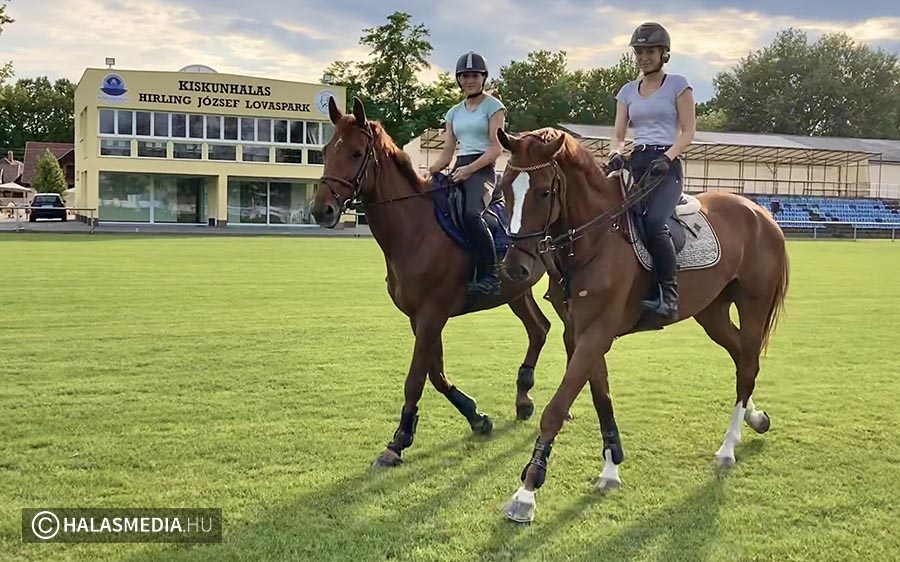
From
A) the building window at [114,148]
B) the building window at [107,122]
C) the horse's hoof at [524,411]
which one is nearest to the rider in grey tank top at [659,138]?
the horse's hoof at [524,411]

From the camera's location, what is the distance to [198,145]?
163 ft

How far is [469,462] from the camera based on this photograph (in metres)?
5.82

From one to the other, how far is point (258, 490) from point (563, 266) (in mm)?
2458

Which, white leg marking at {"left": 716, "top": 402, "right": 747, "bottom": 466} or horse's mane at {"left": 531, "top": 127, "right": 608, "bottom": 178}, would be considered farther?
white leg marking at {"left": 716, "top": 402, "right": 747, "bottom": 466}

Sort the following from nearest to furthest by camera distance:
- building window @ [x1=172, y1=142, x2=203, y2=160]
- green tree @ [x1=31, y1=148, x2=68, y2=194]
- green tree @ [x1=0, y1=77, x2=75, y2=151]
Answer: building window @ [x1=172, y1=142, x2=203, y2=160] < green tree @ [x1=31, y1=148, x2=68, y2=194] < green tree @ [x1=0, y1=77, x2=75, y2=151]

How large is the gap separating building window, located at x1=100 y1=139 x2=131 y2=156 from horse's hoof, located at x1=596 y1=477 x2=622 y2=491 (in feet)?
160

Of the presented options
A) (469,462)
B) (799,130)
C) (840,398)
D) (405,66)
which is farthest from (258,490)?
(799,130)

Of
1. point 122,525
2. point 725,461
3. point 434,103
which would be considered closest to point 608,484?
point 725,461

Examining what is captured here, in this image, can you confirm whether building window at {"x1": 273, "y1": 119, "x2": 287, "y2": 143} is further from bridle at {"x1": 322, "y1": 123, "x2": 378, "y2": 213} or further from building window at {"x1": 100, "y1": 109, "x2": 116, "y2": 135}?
bridle at {"x1": 322, "y1": 123, "x2": 378, "y2": 213}

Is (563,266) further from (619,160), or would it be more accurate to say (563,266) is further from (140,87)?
(140,87)

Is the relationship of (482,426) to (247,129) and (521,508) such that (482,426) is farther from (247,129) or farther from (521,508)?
(247,129)

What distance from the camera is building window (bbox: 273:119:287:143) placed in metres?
51.3

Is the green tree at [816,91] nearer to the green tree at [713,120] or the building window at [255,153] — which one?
the green tree at [713,120]

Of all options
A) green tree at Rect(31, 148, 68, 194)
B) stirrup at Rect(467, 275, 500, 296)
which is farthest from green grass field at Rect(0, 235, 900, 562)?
green tree at Rect(31, 148, 68, 194)
